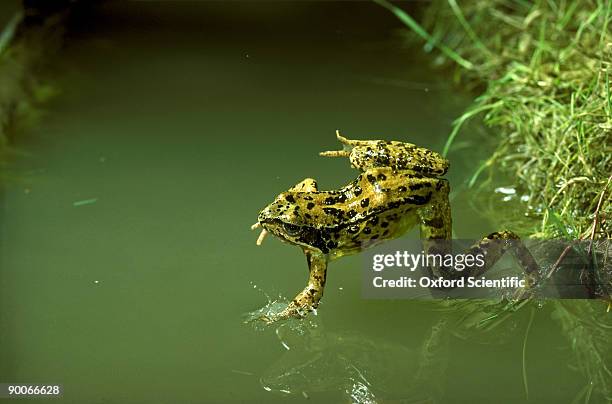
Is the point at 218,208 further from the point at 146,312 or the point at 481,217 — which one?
the point at 481,217

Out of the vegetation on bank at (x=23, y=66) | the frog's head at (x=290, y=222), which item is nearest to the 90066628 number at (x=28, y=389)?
the frog's head at (x=290, y=222)

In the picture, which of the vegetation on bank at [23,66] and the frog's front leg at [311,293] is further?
the vegetation on bank at [23,66]

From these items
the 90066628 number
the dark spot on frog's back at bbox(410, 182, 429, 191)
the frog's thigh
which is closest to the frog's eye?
the frog's thigh

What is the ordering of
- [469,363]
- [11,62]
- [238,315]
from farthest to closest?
[11,62]
[238,315]
[469,363]

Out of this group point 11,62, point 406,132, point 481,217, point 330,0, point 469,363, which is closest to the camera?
point 469,363

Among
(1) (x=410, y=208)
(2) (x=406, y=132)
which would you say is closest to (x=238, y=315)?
(1) (x=410, y=208)

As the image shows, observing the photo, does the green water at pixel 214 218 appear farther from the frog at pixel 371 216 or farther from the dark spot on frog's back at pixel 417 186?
the dark spot on frog's back at pixel 417 186

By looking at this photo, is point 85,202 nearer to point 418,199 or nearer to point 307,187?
point 307,187
